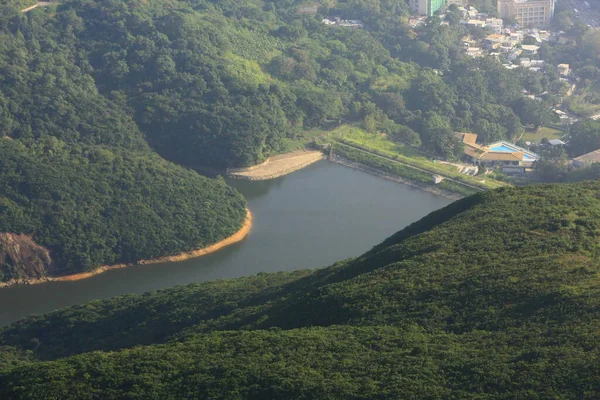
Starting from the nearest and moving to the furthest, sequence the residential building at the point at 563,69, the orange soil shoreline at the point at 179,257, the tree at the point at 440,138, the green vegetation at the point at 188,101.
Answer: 1. the orange soil shoreline at the point at 179,257
2. the green vegetation at the point at 188,101
3. the tree at the point at 440,138
4. the residential building at the point at 563,69

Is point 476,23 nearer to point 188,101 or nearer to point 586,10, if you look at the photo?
point 586,10

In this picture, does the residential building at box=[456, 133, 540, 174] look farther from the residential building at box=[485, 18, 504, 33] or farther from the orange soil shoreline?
the residential building at box=[485, 18, 504, 33]

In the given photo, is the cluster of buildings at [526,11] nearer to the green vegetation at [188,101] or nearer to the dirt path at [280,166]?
the green vegetation at [188,101]

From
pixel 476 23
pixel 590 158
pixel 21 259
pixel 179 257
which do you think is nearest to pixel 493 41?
pixel 476 23

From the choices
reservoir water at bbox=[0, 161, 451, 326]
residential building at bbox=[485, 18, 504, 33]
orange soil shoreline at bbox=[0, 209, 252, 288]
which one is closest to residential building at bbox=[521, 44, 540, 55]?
residential building at bbox=[485, 18, 504, 33]

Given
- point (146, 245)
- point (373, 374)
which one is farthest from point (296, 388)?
point (146, 245)

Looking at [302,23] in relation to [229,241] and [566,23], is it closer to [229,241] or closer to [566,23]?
[566,23]

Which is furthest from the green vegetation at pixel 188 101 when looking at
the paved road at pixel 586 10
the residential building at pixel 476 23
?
the paved road at pixel 586 10
